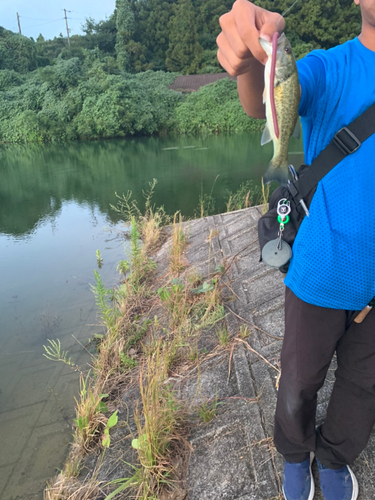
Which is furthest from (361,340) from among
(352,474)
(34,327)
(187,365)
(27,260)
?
(27,260)

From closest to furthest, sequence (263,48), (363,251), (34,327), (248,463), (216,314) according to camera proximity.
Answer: (263,48)
(363,251)
(248,463)
(216,314)
(34,327)

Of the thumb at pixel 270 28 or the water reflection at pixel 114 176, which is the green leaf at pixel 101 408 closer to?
the thumb at pixel 270 28

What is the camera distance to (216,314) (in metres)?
3.02

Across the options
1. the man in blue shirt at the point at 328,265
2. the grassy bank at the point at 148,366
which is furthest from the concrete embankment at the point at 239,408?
the man in blue shirt at the point at 328,265

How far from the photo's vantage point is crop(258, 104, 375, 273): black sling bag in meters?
1.06

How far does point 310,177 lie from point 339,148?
0.13m

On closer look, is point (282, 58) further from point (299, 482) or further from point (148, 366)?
point (148, 366)

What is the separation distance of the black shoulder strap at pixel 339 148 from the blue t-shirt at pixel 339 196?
0.07ft

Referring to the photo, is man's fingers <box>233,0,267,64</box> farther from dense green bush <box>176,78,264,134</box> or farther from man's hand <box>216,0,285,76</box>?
dense green bush <box>176,78,264,134</box>

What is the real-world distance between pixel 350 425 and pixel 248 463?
65 centimetres

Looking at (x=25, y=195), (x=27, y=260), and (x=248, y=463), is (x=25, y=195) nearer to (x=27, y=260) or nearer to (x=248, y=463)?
Answer: (x=27, y=260)

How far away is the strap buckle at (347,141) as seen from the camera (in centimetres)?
107

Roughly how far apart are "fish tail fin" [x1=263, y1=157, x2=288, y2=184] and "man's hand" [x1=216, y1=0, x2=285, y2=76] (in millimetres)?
347

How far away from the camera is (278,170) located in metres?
1.27
